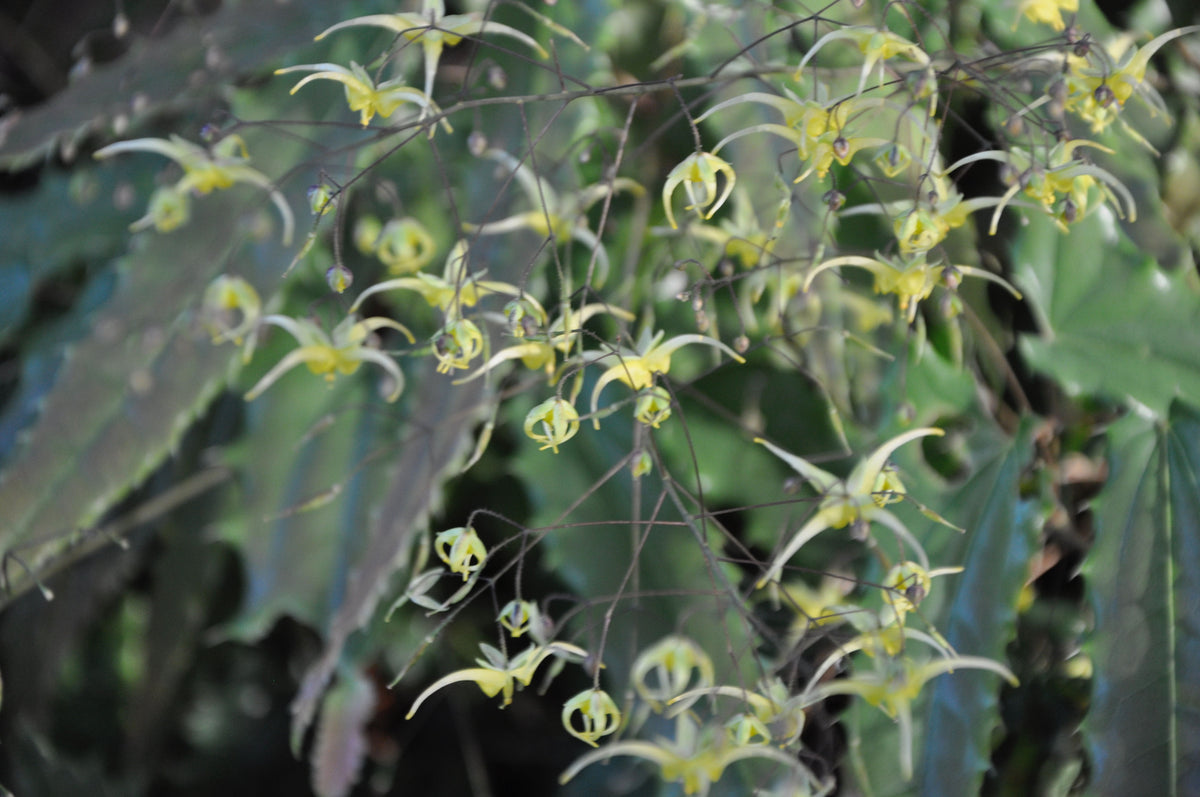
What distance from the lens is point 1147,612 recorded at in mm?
355

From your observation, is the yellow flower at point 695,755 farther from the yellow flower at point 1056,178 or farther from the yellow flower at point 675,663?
the yellow flower at point 1056,178

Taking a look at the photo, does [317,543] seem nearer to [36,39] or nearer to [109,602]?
[109,602]

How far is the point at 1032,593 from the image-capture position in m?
0.45

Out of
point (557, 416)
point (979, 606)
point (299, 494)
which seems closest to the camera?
point (557, 416)

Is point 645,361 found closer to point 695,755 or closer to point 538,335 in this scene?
point 538,335

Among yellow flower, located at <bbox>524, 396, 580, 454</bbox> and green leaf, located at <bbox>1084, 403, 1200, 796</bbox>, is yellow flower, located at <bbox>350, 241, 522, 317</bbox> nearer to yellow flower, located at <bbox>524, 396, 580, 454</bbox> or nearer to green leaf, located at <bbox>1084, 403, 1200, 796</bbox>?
yellow flower, located at <bbox>524, 396, 580, 454</bbox>

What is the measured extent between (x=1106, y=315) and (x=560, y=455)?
0.25 meters

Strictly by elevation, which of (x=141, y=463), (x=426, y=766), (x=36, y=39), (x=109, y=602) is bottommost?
(x=426, y=766)

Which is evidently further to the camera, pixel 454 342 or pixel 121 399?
pixel 121 399

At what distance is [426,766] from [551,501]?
0.27 meters

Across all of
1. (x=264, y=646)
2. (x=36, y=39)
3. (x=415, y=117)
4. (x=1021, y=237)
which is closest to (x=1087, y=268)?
(x=1021, y=237)

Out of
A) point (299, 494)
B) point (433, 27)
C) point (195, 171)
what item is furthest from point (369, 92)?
point (299, 494)

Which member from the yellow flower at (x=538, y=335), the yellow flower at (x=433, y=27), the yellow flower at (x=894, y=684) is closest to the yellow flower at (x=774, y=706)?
the yellow flower at (x=894, y=684)

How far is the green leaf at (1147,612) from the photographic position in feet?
1.12
